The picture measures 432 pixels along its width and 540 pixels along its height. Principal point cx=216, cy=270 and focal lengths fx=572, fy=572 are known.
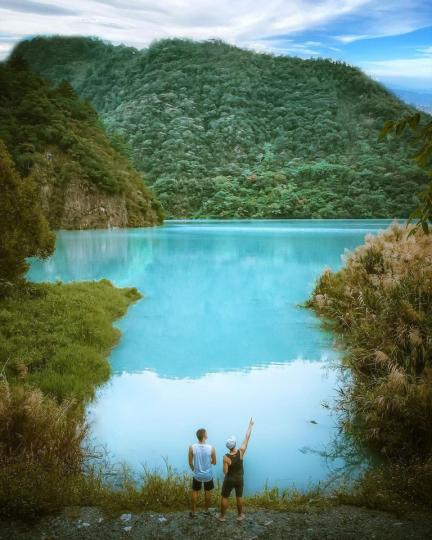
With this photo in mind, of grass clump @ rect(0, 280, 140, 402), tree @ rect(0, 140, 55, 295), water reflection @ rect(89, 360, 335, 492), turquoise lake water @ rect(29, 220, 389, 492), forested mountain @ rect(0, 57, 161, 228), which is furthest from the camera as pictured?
forested mountain @ rect(0, 57, 161, 228)

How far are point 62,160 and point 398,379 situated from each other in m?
63.4

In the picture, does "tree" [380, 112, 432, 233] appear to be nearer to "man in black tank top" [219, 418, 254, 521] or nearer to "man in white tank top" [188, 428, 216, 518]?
"man in black tank top" [219, 418, 254, 521]

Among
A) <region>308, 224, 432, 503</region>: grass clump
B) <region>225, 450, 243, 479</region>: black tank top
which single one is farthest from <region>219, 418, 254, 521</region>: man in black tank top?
<region>308, 224, 432, 503</region>: grass clump

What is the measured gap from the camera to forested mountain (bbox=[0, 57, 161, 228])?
63900 mm

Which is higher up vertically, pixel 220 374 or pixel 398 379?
pixel 398 379

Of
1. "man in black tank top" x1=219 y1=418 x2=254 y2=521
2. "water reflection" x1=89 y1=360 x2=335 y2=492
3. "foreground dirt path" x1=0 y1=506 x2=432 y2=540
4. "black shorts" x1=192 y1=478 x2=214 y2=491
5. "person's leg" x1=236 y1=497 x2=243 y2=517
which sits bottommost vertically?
"water reflection" x1=89 y1=360 x2=335 y2=492

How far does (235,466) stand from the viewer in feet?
18.5

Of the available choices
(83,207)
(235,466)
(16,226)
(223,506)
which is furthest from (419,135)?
(83,207)

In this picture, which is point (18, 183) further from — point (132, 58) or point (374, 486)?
point (132, 58)

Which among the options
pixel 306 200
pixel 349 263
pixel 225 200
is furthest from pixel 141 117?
pixel 349 263

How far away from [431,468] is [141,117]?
132991 millimetres

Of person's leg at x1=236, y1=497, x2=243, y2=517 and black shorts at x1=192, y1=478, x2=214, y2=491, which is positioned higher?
black shorts at x1=192, y1=478, x2=214, y2=491

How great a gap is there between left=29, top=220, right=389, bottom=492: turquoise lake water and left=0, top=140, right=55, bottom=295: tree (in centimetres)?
351

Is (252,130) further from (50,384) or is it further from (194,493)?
(194,493)
